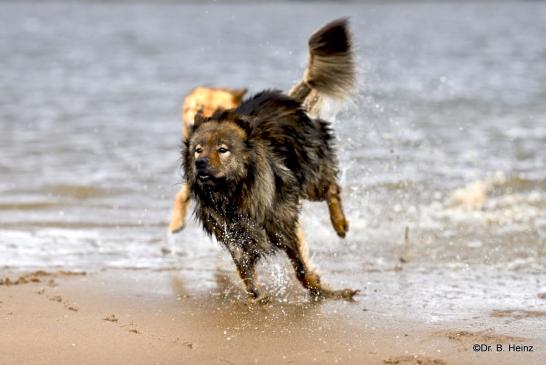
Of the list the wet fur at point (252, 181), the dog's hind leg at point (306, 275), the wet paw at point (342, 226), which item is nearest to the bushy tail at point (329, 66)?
the wet fur at point (252, 181)

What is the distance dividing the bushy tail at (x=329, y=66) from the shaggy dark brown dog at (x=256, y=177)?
61 cm

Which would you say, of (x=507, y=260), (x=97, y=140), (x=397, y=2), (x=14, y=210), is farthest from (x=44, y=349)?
(x=397, y=2)

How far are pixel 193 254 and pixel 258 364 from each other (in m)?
2.90

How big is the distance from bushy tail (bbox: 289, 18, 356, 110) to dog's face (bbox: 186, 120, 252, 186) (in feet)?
4.66

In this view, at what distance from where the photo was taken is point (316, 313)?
17.7 feet

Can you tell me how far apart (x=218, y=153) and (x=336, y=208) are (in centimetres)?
166

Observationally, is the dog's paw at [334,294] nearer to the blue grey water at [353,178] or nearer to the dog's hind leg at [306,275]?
the dog's hind leg at [306,275]

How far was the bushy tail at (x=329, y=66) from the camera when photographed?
22.5ft

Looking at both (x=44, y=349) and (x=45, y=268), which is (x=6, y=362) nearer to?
(x=44, y=349)

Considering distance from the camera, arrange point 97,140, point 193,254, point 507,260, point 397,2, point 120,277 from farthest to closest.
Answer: point 397,2 < point 97,140 < point 193,254 < point 507,260 < point 120,277

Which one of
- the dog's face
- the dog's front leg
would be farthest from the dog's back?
the dog's front leg

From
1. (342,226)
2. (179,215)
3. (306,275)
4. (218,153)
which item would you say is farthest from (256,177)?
(179,215)

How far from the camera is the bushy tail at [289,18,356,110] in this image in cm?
686

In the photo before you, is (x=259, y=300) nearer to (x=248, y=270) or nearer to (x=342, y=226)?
(x=248, y=270)
